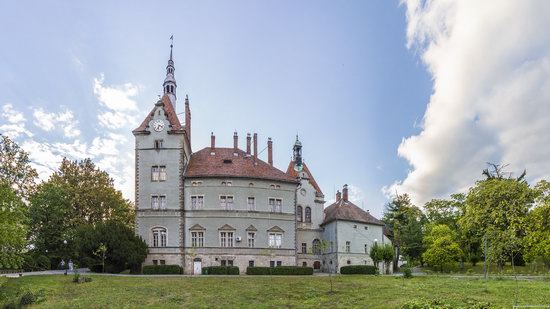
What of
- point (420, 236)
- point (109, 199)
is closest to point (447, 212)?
point (420, 236)

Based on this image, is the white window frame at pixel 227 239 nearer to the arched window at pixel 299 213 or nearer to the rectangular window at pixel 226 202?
the rectangular window at pixel 226 202

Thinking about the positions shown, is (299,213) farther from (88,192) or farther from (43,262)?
(43,262)

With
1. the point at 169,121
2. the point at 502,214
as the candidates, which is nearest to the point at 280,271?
the point at 169,121

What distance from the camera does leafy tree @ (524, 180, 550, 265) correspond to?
4312 cm

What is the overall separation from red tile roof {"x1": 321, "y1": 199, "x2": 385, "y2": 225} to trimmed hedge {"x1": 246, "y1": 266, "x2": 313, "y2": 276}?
391 inches

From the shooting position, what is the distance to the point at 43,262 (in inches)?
1879

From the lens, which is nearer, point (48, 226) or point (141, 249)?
point (141, 249)

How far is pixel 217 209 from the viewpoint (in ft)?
147

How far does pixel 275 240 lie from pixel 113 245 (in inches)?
647

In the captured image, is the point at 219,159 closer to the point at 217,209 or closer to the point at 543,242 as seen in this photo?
the point at 217,209

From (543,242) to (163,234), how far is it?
124 feet

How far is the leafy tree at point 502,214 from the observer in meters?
45.8

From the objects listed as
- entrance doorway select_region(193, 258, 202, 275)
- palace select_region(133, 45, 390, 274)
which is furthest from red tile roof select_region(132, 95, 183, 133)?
entrance doorway select_region(193, 258, 202, 275)

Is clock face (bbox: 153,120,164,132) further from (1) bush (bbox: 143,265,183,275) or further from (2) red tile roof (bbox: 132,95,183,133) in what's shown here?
(1) bush (bbox: 143,265,183,275)
